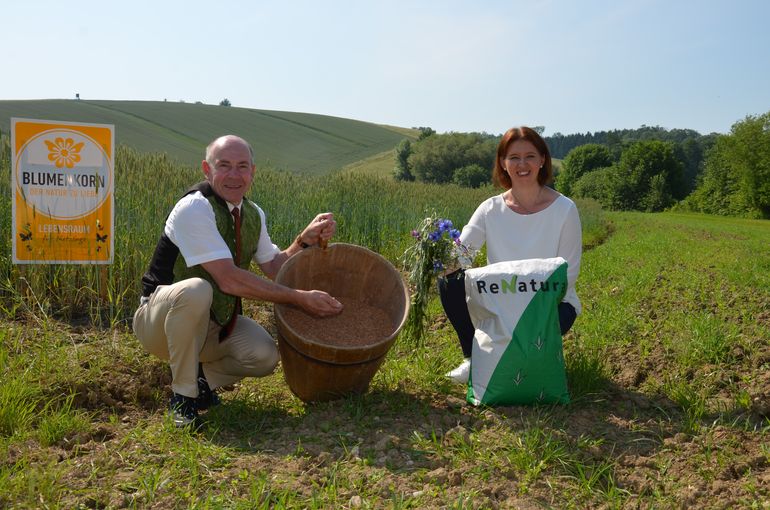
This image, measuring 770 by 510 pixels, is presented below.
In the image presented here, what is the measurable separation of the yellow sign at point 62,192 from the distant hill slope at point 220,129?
1948cm

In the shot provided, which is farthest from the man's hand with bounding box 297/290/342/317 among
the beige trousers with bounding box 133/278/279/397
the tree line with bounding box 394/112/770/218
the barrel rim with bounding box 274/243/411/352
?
the tree line with bounding box 394/112/770/218

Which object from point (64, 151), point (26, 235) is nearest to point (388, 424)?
point (26, 235)

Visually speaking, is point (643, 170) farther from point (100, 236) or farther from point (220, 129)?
point (100, 236)

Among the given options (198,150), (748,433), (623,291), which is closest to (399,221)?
(623,291)

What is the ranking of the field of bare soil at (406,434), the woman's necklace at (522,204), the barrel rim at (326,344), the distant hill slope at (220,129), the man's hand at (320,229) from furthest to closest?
1. the distant hill slope at (220,129)
2. the woman's necklace at (522,204)
3. the man's hand at (320,229)
4. the barrel rim at (326,344)
5. the field of bare soil at (406,434)

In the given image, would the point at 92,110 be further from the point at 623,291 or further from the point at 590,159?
the point at 590,159

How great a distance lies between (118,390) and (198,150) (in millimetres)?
27567

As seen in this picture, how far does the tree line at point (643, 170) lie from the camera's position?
37.1 m

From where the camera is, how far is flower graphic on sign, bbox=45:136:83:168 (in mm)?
3947

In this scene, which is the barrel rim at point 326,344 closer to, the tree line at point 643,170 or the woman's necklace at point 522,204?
the woman's necklace at point 522,204

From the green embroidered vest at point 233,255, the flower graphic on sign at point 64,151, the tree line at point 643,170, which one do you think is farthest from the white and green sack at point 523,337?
the tree line at point 643,170

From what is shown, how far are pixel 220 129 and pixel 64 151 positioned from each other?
34901 millimetres

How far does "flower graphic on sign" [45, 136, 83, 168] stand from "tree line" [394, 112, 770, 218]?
26785 mm

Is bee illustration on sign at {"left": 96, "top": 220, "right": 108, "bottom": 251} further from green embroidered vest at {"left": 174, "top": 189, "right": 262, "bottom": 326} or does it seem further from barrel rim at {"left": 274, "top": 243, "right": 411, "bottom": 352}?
barrel rim at {"left": 274, "top": 243, "right": 411, "bottom": 352}
